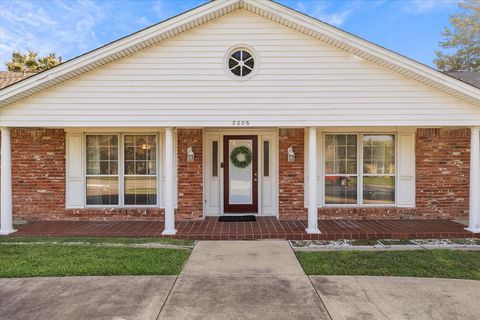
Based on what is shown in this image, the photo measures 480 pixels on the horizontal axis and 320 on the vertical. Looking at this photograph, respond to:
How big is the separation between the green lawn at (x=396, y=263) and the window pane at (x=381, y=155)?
2962 mm

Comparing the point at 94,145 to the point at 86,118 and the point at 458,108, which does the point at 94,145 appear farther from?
the point at 458,108

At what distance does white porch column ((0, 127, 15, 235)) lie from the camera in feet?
22.7

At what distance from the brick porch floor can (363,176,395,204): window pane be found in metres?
0.64

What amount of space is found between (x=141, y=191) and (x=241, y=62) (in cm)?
427

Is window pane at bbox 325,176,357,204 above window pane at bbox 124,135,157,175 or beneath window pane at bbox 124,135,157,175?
beneath

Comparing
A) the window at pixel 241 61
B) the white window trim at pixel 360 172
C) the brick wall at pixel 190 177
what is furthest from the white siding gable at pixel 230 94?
the white window trim at pixel 360 172

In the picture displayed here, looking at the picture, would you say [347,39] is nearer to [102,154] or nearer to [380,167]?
[380,167]

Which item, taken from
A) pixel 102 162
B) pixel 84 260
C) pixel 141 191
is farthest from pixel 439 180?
pixel 102 162

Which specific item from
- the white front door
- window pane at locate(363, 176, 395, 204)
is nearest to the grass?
the white front door

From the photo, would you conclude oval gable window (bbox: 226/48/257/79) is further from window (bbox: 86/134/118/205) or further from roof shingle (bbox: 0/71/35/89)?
roof shingle (bbox: 0/71/35/89)

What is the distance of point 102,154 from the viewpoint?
331 inches

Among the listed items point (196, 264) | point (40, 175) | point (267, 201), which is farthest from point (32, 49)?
point (196, 264)

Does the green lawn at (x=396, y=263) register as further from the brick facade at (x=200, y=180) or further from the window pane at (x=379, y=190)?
the window pane at (x=379, y=190)

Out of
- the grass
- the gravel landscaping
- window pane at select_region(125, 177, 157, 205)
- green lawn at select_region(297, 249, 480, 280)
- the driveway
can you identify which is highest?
window pane at select_region(125, 177, 157, 205)
